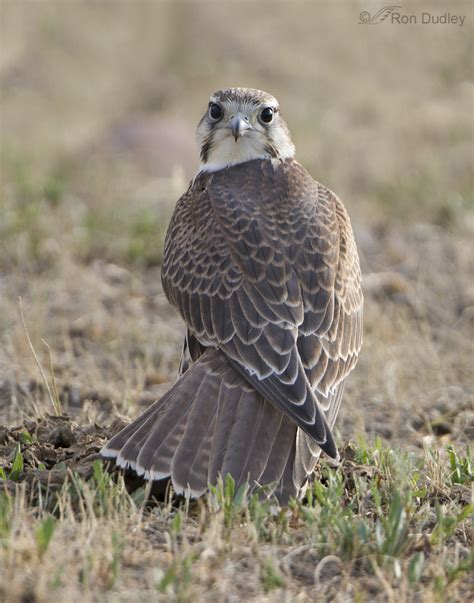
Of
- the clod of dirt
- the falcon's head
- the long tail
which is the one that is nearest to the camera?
the long tail

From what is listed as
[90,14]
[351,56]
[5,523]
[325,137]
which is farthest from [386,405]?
[90,14]

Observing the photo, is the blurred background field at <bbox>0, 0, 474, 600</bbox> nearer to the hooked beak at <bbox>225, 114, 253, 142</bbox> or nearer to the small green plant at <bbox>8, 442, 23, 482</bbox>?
the small green plant at <bbox>8, 442, 23, 482</bbox>

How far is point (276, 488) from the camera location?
3.72 meters

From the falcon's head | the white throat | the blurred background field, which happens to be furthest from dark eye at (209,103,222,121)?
the blurred background field

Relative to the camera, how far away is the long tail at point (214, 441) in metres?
3.71

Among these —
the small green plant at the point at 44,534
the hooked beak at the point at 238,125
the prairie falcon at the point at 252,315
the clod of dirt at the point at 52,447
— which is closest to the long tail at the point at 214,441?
the prairie falcon at the point at 252,315

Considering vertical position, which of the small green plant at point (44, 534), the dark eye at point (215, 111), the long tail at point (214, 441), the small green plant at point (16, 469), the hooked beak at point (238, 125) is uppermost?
the dark eye at point (215, 111)

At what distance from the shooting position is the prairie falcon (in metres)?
3.77

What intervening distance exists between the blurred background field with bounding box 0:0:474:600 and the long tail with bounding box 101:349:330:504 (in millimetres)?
1272

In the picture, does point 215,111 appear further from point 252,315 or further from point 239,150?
point 252,315

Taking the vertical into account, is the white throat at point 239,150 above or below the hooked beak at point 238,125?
below

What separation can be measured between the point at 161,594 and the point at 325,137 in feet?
32.9

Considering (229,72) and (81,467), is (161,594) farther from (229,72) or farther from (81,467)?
(229,72)

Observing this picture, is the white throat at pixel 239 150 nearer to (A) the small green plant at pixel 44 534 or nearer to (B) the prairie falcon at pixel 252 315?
(B) the prairie falcon at pixel 252 315
